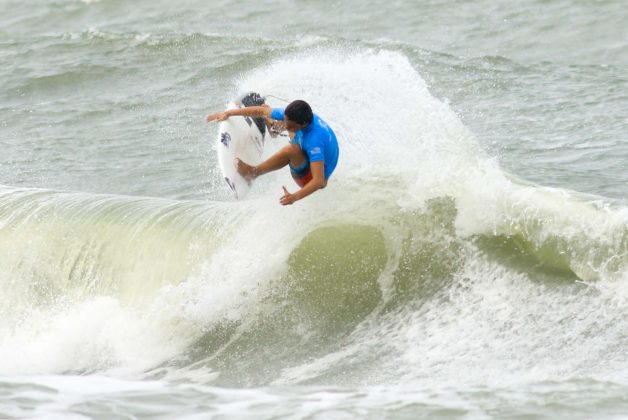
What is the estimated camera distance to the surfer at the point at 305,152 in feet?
28.2

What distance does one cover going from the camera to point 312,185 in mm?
8633

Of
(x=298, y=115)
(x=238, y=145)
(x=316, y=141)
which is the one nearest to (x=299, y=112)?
(x=298, y=115)

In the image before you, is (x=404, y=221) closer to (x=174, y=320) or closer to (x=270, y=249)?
(x=270, y=249)

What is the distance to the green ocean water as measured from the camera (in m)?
7.38

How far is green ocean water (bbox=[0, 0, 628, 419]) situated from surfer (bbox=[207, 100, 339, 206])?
3.04 feet

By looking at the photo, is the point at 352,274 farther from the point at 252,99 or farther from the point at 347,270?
the point at 252,99

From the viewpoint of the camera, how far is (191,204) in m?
11.3

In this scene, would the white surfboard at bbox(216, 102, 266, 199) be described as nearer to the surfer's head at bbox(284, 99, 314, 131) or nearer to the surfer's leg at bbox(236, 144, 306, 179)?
the surfer's leg at bbox(236, 144, 306, 179)

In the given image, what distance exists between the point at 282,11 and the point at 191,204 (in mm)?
12788

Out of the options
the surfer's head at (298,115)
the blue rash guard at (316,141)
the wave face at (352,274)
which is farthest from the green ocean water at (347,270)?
the surfer's head at (298,115)

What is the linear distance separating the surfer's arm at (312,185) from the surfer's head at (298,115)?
33 centimetres

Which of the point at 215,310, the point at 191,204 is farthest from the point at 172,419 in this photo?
the point at 191,204

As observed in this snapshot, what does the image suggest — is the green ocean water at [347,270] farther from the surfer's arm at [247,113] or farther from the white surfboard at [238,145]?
the surfer's arm at [247,113]

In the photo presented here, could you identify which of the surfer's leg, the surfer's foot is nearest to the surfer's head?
the surfer's leg
